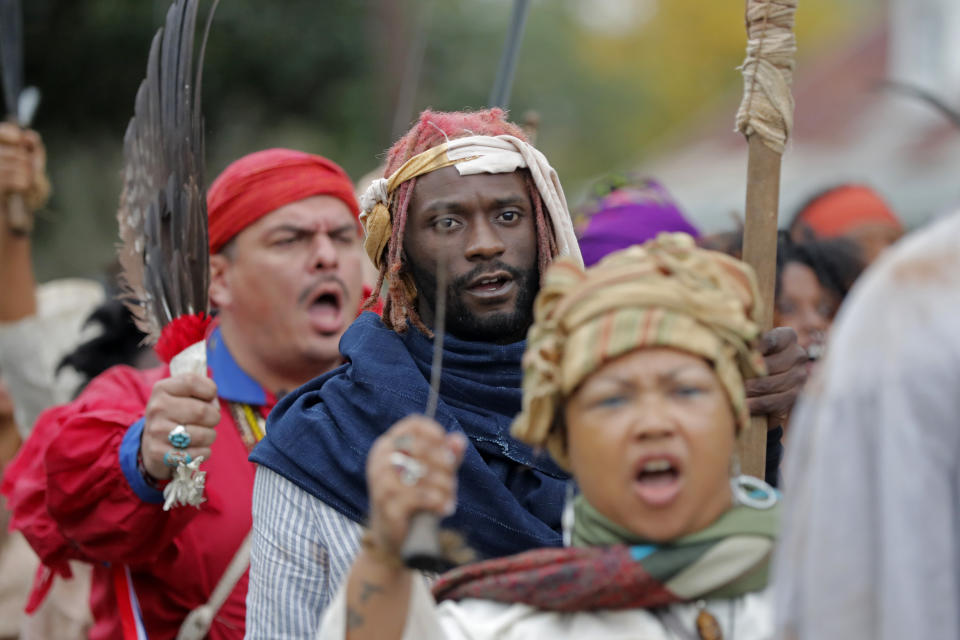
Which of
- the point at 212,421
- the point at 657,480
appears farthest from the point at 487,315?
the point at 657,480

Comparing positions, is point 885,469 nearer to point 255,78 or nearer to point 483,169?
point 483,169

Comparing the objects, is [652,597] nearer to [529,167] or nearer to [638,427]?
[638,427]

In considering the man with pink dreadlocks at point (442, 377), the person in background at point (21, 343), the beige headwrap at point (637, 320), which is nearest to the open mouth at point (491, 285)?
the man with pink dreadlocks at point (442, 377)

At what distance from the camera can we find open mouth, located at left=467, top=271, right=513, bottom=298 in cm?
315

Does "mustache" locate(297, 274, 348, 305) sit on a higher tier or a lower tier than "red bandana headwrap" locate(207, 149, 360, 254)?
lower

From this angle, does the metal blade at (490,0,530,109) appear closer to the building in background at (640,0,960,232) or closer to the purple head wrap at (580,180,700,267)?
the purple head wrap at (580,180,700,267)

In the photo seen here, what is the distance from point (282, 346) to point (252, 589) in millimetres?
1465

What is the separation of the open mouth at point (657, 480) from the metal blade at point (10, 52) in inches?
161

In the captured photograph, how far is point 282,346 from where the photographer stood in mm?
4418

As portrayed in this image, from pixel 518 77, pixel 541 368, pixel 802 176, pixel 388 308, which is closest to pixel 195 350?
pixel 388 308

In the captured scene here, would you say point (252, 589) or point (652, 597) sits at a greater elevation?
point (652, 597)

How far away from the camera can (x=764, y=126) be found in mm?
3049

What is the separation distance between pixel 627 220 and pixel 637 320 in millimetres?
2827

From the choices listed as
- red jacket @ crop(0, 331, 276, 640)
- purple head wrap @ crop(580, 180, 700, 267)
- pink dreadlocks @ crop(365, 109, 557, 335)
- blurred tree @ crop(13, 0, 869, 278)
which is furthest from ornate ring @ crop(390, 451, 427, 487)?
blurred tree @ crop(13, 0, 869, 278)
